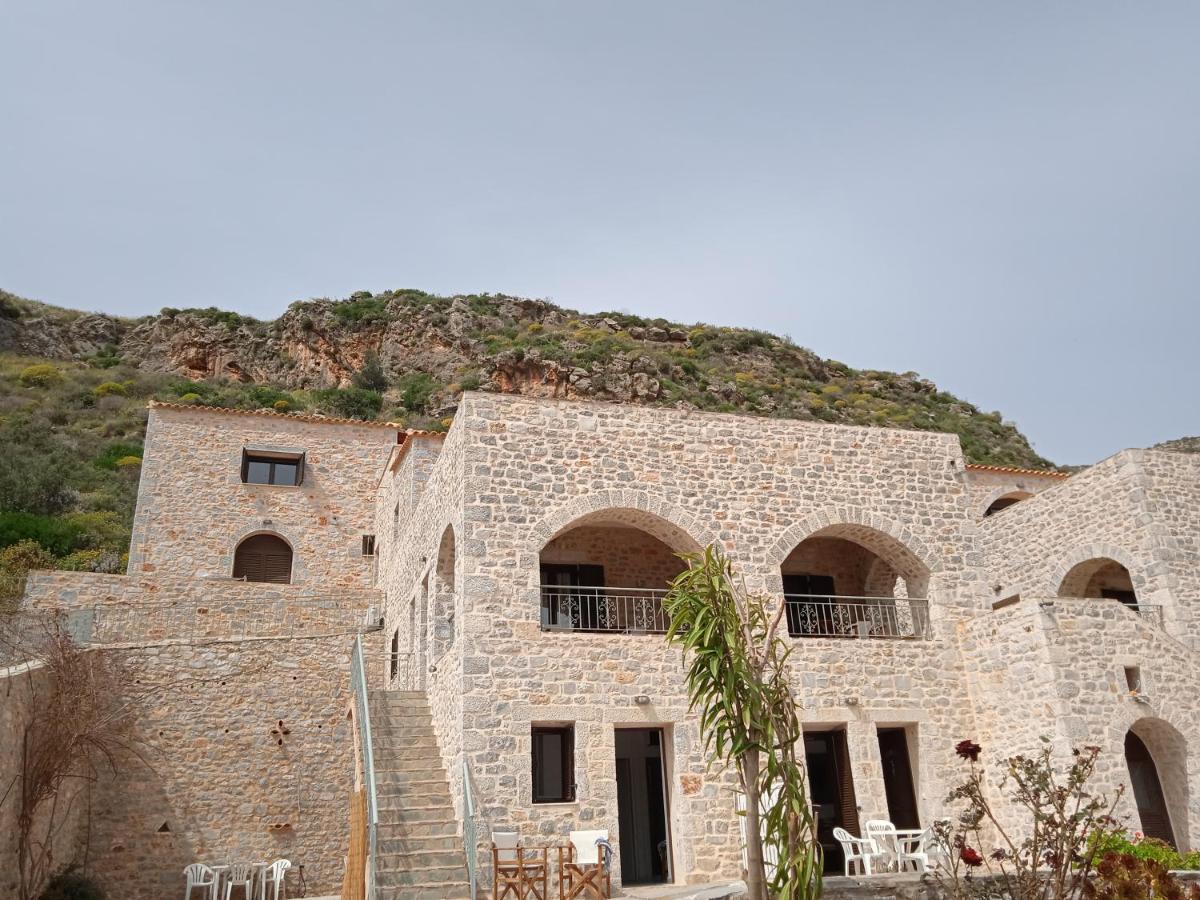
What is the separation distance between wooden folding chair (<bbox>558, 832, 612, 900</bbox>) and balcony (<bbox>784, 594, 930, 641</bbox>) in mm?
4269

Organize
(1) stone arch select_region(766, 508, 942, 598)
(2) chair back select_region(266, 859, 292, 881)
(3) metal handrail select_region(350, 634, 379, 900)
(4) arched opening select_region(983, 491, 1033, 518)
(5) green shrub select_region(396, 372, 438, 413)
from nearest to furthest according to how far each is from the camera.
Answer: (3) metal handrail select_region(350, 634, 379, 900)
(1) stone arch select_region(766, 508, 942, 598)
(2) chair back select_region(266, 859, 292, 881)
(4) arched opening select_region(983, 491, 1033, 518)
(5) green shrub select_region(396, 372, 438, 413)

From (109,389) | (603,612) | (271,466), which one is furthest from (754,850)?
(109,389)

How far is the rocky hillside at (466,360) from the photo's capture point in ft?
125

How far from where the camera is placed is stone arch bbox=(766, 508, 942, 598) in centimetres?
1321

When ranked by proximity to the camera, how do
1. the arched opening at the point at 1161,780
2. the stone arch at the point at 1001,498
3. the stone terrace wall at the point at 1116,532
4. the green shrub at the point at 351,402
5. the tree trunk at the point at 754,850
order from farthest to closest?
the green shrub at the point at 351,402 < the stone arch at the point at 1001,498 < the stone terrace wall at the point at 1116,532 < the arched opening at the point at 1161,780 < the tree trunk at the point at 754,850

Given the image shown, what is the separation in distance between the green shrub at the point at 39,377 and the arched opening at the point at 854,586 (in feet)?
116

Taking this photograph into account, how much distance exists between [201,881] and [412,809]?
4.48 metres

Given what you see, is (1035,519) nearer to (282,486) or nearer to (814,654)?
(814,654)

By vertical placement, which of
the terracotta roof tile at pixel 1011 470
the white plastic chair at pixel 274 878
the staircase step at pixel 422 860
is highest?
the terracotta roof tile at pixel 1011 470

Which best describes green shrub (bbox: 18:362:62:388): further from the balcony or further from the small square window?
the small square window

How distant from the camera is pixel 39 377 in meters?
39.3

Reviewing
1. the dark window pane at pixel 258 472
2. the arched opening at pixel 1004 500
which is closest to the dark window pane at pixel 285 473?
the dark window pane at pixel 258 472

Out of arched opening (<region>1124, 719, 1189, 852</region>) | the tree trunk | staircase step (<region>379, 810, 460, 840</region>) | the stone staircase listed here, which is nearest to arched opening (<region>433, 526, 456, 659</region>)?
the stone staircase

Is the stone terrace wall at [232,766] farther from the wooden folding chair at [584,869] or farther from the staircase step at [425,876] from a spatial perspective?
the wooden folding chair at [584,869]
